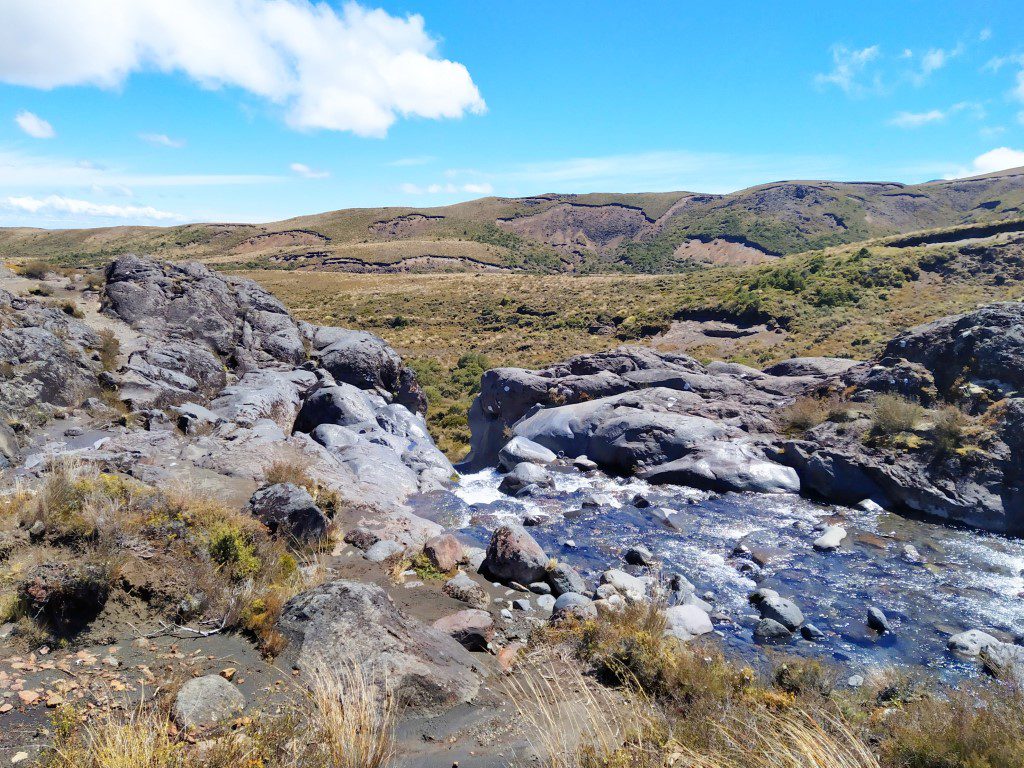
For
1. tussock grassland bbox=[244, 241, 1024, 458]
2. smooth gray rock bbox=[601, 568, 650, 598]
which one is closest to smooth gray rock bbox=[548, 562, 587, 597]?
smooth gray rock bbox=[601, 568, 650, 598]

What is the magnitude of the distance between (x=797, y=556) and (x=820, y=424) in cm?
673

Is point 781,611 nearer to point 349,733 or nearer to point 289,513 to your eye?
point 349,733

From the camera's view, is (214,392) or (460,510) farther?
(214,392)

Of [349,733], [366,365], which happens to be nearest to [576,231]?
[366,365]

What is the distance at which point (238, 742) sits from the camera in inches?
140

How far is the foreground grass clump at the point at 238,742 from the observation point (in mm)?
3062

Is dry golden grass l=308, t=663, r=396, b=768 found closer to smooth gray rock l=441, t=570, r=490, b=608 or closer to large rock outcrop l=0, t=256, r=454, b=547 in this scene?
smooth gray rock l=441, t=570, r=490, b=608

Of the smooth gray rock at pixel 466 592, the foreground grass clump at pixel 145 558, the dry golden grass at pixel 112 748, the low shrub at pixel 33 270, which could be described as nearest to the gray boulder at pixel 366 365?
the low shrub at pixel 33 270

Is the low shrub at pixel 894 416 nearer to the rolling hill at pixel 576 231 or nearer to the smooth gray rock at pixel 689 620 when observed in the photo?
the smooth gray rock at pixel 689 620

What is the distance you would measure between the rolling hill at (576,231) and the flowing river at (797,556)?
322ft

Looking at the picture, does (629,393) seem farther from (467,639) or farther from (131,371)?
(131,371)

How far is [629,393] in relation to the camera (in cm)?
2038

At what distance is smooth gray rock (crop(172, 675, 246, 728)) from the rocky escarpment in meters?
13.6

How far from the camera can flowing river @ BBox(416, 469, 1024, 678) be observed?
28.7 feet
